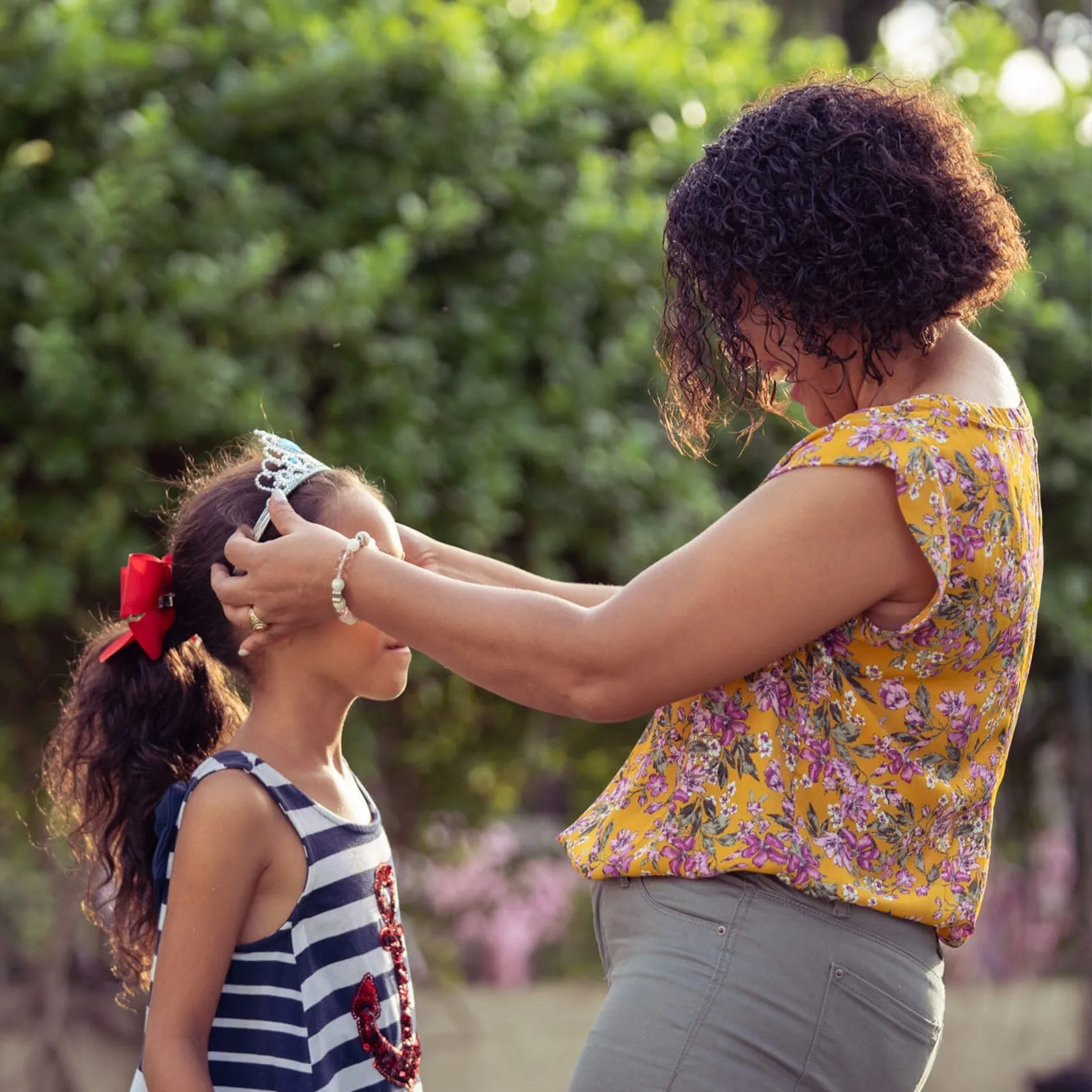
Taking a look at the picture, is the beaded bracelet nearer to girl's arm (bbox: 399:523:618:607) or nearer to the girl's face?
the girl's face

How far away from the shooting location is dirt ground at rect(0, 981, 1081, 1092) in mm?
5512

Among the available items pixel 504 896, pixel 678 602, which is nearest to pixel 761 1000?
pixel 678 602

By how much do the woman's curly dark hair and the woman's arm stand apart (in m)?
0.20

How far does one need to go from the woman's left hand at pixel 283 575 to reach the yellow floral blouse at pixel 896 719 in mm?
498

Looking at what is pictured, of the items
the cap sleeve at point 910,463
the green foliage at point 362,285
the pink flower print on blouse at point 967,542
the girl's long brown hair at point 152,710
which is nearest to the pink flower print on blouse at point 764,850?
the cap sleeve at point 910,463

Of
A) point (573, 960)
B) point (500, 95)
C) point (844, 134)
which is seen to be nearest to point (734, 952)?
point (844, 134)

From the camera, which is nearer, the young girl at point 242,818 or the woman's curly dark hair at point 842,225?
the woman's curly dark hair at point 842,225

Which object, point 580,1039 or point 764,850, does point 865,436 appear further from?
point 580,1039

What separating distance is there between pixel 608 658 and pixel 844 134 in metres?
0.67

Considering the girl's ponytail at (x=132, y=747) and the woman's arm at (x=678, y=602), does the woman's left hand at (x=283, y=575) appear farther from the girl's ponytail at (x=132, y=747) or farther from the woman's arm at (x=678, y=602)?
the girl's ponytail at (x=132, y=747)

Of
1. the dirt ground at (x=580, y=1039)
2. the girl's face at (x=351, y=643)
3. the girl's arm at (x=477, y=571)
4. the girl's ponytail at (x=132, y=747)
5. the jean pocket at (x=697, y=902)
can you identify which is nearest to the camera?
the jean pocket at (x=697, y=902)

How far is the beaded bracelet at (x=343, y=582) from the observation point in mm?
1760

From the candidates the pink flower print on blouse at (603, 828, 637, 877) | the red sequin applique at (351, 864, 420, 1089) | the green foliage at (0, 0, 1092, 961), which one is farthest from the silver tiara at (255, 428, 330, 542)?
the green foliage at (0, 0, 1092, 961)

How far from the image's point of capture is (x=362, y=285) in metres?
3.17
